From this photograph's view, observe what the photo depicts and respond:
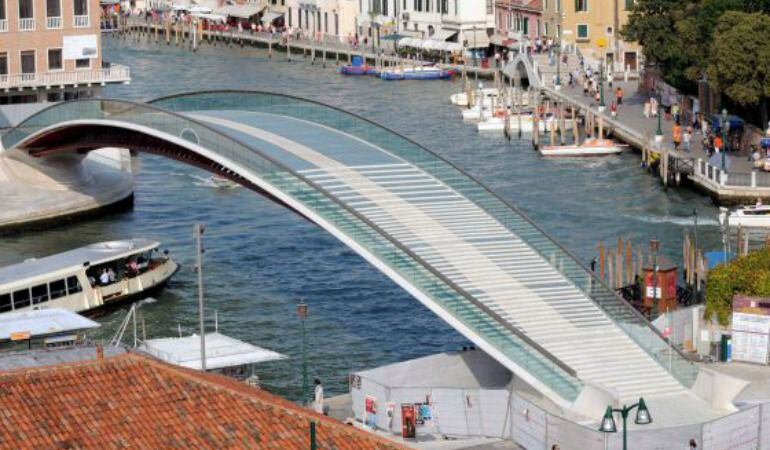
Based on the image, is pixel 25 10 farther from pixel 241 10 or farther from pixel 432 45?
pixel 241 10

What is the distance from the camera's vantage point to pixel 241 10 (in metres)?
129

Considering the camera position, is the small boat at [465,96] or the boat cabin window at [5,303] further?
the small boat at [465,96]

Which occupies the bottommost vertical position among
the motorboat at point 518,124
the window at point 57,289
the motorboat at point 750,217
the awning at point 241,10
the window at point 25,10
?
the window at point 57,289

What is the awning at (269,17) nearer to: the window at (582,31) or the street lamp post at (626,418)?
the window at (582,31)

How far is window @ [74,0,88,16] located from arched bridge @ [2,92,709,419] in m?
21.1

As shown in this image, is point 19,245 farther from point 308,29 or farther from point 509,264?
point 308,29

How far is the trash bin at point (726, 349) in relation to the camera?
37.7 meters

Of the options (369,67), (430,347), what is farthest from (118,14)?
(430,347)

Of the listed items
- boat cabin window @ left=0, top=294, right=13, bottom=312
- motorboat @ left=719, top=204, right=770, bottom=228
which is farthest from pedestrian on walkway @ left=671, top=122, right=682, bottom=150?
boat cabin window @ left=0, top=294, right=13, bottom=312

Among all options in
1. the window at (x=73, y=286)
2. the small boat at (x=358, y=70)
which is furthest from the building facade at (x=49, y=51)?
the small boat at (x=358, y=70)

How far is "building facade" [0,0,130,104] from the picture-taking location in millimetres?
68562

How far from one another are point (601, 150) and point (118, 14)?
68.1 meters

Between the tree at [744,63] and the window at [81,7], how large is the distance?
762 inches

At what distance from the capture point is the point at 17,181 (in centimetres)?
6162
